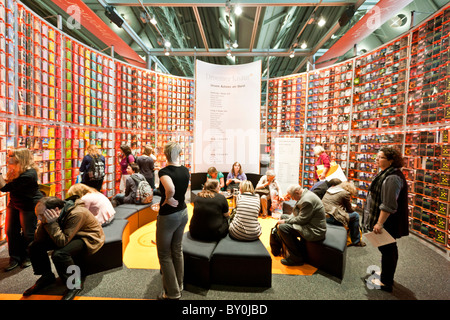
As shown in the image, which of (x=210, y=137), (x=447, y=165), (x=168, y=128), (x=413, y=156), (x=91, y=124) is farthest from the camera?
(x=168, y=128)

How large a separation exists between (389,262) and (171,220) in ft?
8.13

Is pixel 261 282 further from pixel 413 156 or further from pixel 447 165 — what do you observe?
pixel 413 156

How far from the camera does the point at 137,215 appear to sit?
12.4 ft

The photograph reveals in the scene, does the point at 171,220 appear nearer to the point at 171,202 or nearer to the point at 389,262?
the point at 171,202

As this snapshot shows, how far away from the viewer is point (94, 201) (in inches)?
105

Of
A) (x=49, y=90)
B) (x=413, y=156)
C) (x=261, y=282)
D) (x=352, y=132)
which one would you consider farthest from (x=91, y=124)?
(x=413, y=156)

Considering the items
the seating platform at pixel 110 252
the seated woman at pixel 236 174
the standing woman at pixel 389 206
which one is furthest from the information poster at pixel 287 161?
the seating platform at pixel 110 252

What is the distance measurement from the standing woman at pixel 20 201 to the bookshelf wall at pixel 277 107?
831 millimetres

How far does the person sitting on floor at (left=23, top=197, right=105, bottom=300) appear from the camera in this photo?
198 centimetres

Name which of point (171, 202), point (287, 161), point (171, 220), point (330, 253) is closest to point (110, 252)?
point (171, 220)

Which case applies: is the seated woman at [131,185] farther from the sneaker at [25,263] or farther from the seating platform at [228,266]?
the seating platform at [228,266]

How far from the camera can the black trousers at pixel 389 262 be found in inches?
87.0

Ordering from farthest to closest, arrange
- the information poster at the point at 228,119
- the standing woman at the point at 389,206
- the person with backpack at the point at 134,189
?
1. the information poster at the point at 228,119
2. the person with backpack at the point at 134,189
3. the standing woman at the point at 389,206

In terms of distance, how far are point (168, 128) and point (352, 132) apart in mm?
5952
